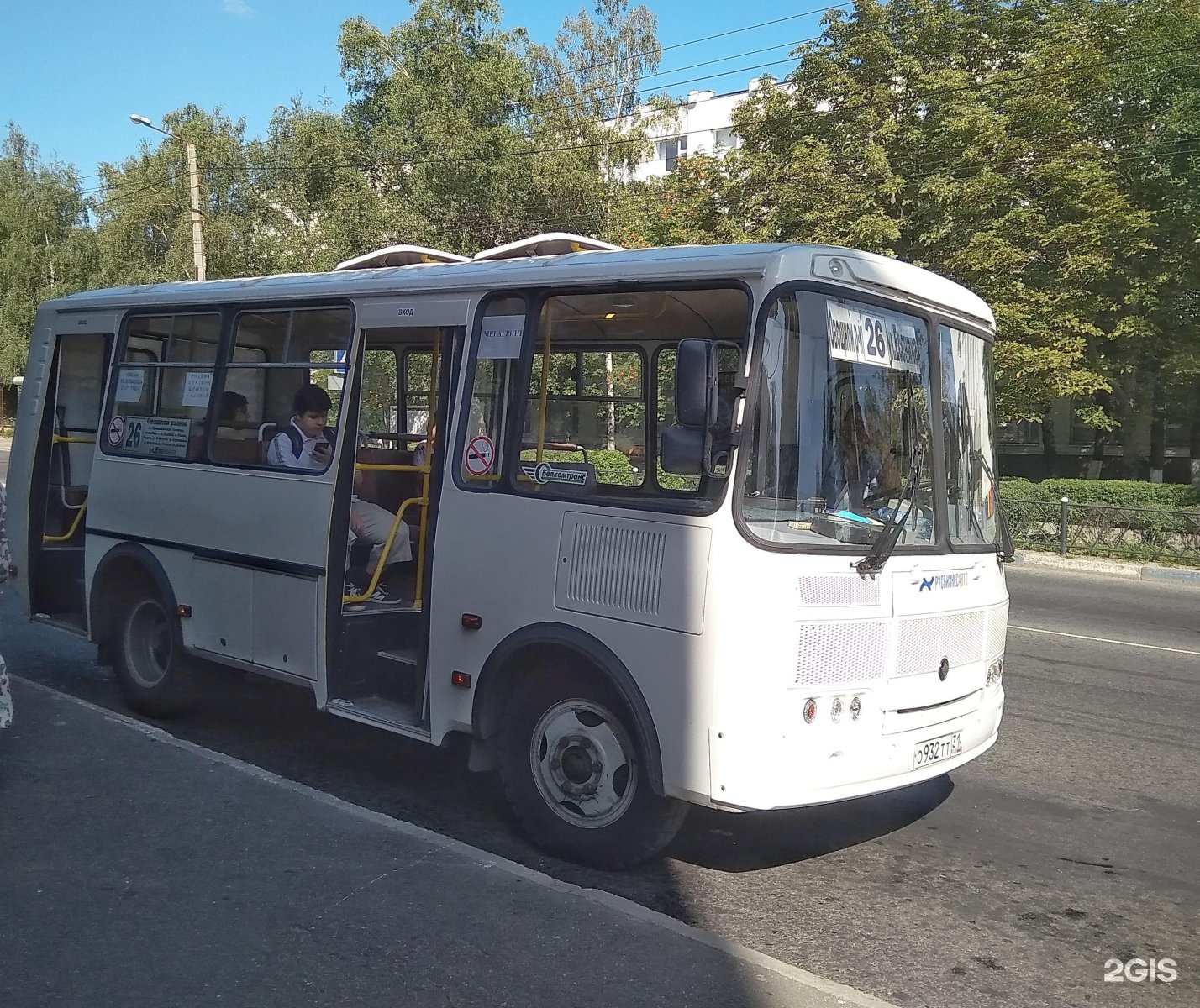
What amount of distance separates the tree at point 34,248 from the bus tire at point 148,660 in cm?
4610

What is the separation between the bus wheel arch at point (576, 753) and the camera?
4.74 meters

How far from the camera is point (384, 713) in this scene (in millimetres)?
5852

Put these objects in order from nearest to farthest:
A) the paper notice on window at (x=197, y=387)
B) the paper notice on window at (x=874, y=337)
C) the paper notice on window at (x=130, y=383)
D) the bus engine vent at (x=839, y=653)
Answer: the bus engine vent at (x=839, y=653)
the paper notice on window at (x=874, y=337)
the paper notice on window at (x=197, y=387)
the paper notice on window at (x=130, y=383)

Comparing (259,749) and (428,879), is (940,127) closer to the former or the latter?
(259,749)

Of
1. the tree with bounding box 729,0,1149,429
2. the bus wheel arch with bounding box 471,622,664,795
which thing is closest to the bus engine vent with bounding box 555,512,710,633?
the bus wheel arch with bounding box 471,622,664,795

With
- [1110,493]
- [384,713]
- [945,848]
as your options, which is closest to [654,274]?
[384,713]

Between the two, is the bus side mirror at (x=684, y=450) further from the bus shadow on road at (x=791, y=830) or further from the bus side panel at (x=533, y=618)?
the bus shadow on road at (x=791, y=830)

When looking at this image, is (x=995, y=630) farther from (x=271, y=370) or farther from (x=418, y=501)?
(x=271, y=370)

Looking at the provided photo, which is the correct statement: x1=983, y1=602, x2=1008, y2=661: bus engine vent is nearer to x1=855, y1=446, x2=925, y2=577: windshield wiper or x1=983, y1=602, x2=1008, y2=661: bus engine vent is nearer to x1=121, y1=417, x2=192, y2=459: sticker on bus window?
x1=855, y1=446, x2=925, y2=577: windshield wiper

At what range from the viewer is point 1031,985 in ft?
13.4

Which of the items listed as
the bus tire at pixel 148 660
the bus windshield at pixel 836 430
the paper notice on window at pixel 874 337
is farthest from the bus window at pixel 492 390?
the bus tire at pixel 148 660

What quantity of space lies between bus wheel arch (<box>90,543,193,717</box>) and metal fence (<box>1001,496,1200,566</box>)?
13.8m

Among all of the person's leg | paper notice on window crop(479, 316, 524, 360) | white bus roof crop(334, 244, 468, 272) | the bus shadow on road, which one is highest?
white bus roof crop(334, 244, 468, 272)

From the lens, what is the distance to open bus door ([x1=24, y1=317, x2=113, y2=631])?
824cm
